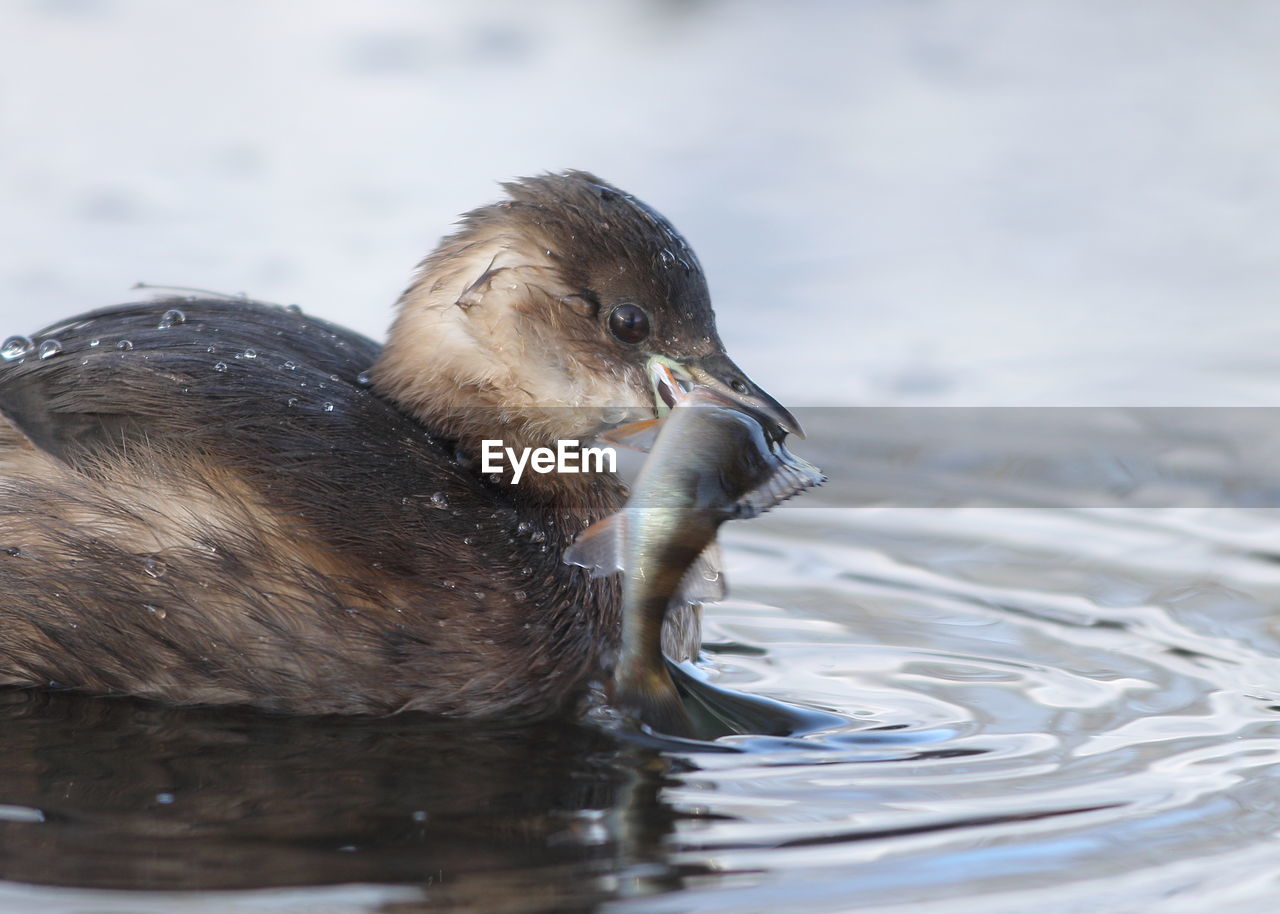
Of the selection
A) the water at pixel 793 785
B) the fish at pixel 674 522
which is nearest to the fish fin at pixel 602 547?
the fish at pixel 674 522

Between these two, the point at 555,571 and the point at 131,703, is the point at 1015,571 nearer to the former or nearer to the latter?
the point at 555,571

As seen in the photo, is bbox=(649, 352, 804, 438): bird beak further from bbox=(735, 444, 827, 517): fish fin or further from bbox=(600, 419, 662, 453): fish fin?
bbox=(735, 444, 827, 517): fish fin

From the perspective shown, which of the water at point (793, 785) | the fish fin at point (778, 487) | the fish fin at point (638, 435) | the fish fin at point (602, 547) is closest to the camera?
the water at point (793, 785)

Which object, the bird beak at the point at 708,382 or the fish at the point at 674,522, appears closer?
the fish at the point at 674,522

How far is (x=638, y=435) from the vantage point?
4688mm

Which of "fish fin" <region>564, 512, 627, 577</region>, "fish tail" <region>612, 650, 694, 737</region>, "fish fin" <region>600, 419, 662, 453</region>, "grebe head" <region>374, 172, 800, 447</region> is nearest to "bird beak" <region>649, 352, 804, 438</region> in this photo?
"grebe head" <region>374, 172, 800, 447</region>

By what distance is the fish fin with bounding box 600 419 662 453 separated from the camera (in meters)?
4.68

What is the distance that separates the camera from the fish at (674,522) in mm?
4340

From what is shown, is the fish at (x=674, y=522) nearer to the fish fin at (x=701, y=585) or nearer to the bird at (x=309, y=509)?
the fish fin at (x=701, y=585)

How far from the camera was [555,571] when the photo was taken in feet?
15.6

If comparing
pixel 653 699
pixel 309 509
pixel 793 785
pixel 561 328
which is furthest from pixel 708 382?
pixel 793 785

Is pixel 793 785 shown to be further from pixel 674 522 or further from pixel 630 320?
pixel 630 320

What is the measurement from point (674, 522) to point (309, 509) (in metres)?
0.85

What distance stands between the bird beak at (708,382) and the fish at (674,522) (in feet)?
0.43
